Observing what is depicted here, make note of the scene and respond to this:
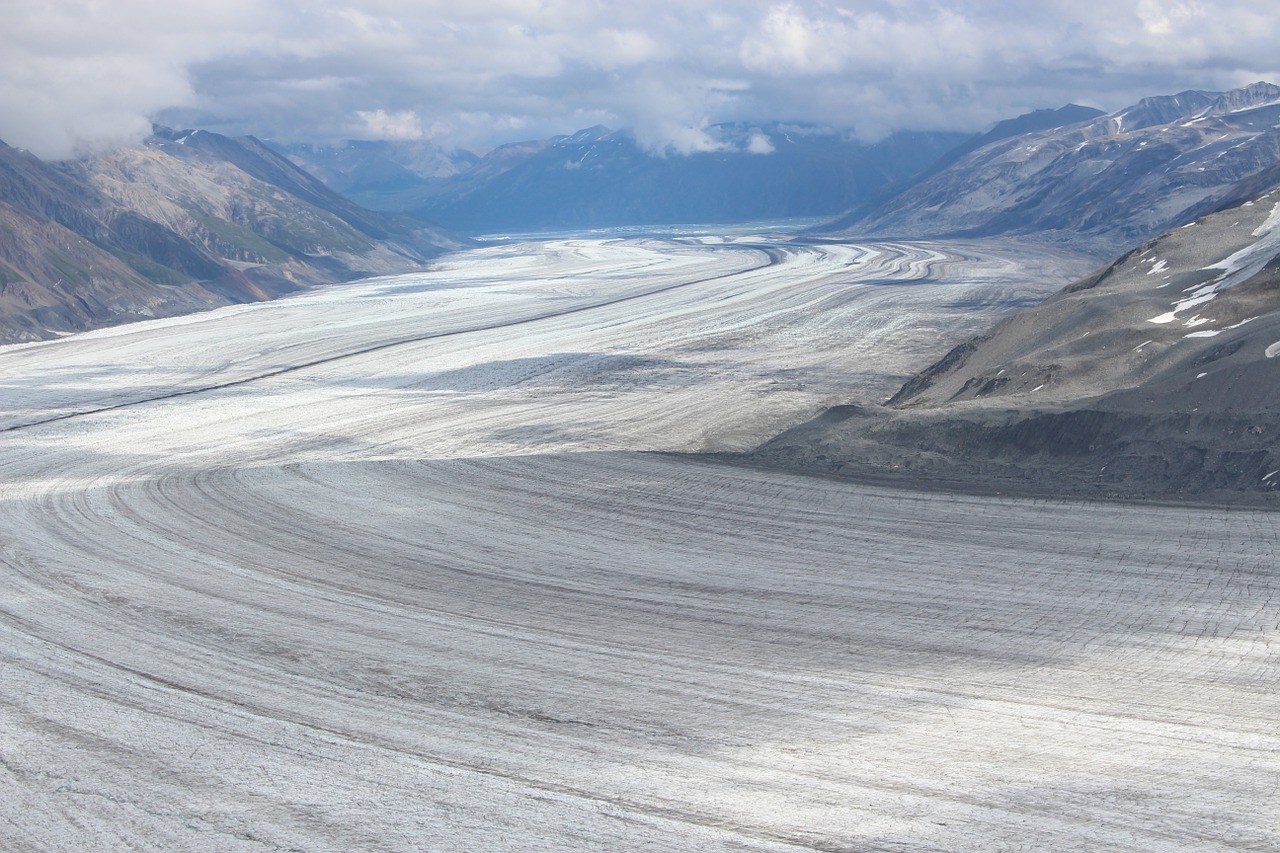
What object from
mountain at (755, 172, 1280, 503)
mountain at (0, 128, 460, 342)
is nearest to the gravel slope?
mountain at (755, 172, 1280, 503)

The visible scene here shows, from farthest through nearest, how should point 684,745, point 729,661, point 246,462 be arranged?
point 246,462, point 729,661, point 684,745

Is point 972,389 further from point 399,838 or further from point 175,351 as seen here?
point 175,351

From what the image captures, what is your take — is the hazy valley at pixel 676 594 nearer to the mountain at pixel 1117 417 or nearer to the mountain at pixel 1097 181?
the mountain at pixel 1117 417

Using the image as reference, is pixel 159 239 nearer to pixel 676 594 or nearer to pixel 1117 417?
pixel 1117 417

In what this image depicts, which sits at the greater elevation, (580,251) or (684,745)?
(580,251)

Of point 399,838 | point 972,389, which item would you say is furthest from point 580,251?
point 399,838

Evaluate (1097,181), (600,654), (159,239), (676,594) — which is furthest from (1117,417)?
(1097,181)
